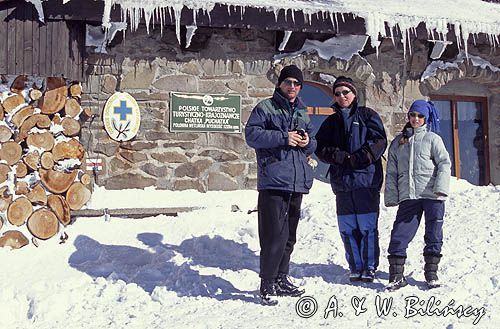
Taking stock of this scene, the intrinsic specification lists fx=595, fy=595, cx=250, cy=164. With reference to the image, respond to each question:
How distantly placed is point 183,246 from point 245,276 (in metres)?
1.20

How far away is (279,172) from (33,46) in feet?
12.4

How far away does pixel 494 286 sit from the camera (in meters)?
4.31

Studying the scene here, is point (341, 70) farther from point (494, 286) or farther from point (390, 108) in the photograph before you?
point (494, 286)

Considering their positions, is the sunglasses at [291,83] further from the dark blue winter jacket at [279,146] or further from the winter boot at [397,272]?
the winter boot at [397,272]

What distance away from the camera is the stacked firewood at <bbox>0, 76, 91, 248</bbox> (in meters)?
6.18

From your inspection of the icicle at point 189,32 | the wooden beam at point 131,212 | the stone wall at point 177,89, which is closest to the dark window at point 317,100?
the stone wall at point 177,89

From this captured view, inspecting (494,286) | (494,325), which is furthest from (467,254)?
(494,325)

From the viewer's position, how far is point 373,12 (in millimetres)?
7883

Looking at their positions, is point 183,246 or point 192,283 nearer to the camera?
point 192,283

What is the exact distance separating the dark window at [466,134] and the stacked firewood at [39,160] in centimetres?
599

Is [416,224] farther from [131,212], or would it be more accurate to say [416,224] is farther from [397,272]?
[131,212]

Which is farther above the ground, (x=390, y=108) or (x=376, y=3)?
(x=376, y=3)

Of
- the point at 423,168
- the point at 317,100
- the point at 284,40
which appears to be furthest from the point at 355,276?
the point at 317,100

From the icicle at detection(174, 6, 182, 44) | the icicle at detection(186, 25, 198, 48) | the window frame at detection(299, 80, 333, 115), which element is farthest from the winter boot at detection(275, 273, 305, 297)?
the window frame at detection(299, 80, 333, 115)
